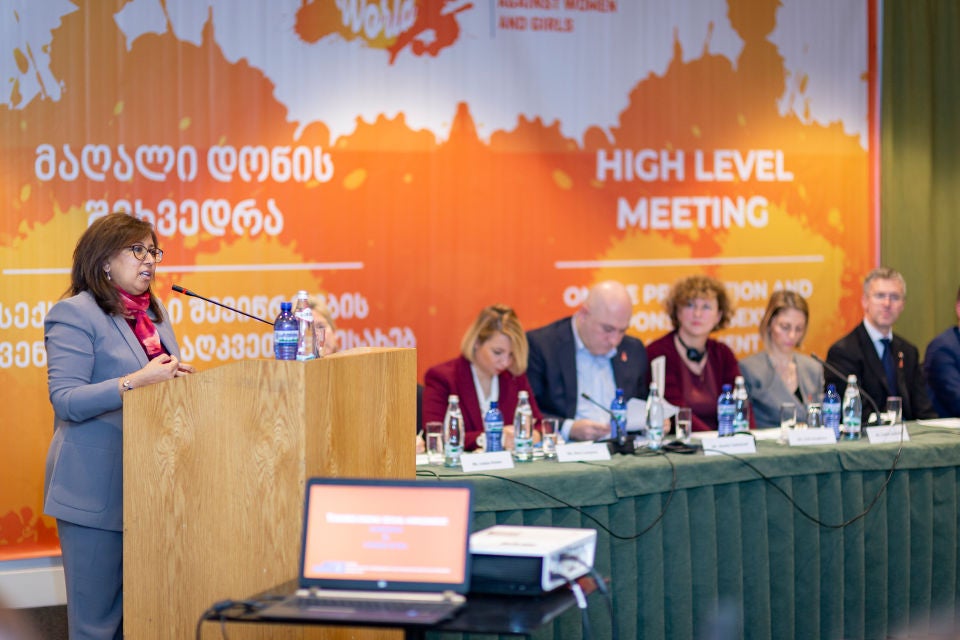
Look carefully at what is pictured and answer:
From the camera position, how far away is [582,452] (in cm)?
396

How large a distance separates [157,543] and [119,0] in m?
3.07

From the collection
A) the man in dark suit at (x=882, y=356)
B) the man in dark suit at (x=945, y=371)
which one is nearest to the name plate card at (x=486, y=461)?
the man in dark suit at (x=882, y=356)

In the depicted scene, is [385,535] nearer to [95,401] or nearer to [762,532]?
[95,401]

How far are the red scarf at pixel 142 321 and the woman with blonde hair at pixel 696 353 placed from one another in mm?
2541

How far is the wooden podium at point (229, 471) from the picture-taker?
2625mm

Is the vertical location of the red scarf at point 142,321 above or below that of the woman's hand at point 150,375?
above

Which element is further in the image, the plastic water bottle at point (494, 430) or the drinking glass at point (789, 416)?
the drinking glass at point (789, 416)

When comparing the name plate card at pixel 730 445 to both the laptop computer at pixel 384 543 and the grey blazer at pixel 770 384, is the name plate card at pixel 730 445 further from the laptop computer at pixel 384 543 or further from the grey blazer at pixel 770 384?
the laptop computer at pixel 384 543

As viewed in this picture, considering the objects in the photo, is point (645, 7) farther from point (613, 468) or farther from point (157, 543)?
point (157, 543)

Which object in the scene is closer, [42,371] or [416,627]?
[416,627]

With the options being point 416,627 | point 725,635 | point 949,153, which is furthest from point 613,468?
point 949,153

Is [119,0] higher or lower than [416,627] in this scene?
higher

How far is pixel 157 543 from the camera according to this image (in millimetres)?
2754

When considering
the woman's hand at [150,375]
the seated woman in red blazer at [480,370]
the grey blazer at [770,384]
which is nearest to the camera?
the woman's hand at [150,375]
